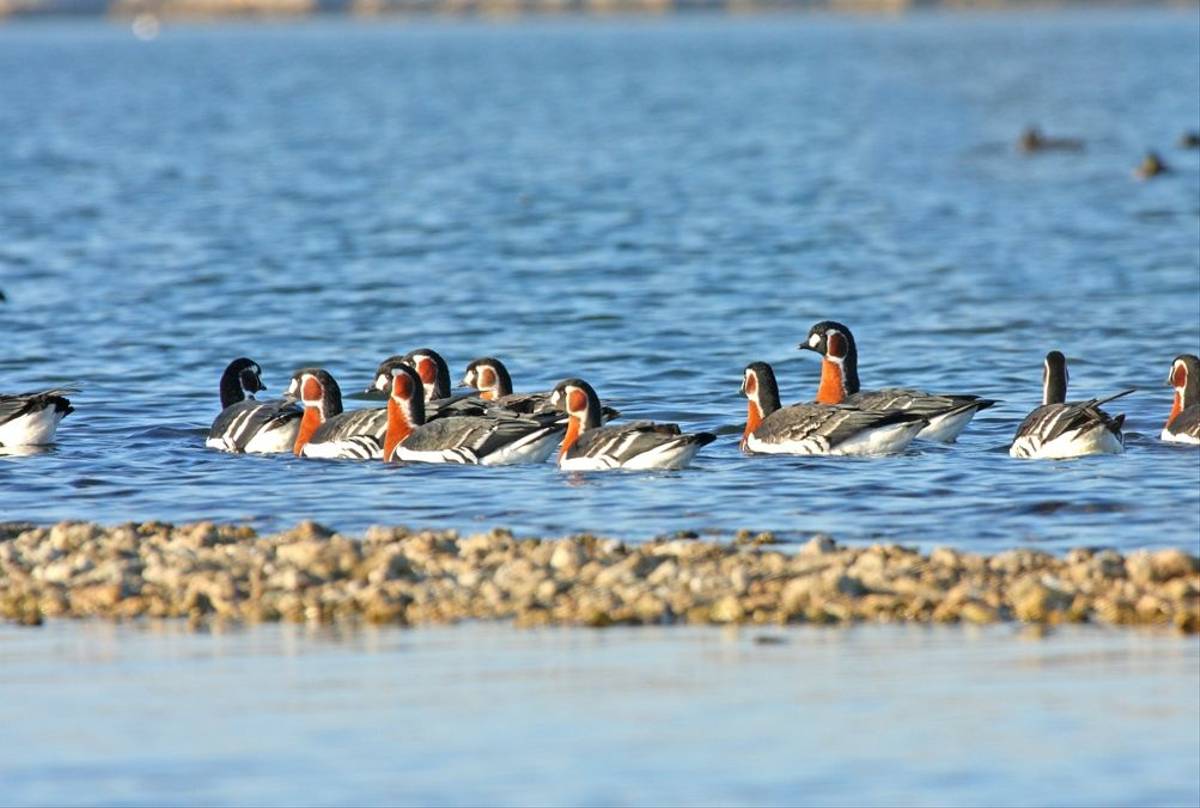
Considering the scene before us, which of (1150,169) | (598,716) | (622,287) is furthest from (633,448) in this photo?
(1150,169)

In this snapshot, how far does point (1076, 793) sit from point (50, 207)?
50.1m

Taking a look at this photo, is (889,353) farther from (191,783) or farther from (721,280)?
(191,783)

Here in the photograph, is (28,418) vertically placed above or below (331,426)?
above

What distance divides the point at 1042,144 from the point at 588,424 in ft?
181

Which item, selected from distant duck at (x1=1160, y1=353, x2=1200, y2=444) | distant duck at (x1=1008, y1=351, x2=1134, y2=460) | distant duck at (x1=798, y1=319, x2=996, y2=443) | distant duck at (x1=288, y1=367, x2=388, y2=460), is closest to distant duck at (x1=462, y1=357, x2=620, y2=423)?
distant duck at (x1=288, y1=367, x2=388, y2=460)

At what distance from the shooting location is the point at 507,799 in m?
11.3

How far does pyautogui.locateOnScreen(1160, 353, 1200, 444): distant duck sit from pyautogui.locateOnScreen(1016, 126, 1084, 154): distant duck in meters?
51.6

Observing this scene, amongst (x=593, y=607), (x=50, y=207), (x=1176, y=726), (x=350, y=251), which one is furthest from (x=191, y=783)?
(x=50, y=207)

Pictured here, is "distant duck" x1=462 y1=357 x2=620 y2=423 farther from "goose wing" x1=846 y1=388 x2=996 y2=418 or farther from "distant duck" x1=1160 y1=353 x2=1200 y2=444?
"distant duck" x1=1160 y1=353 x2=1200 y2=444

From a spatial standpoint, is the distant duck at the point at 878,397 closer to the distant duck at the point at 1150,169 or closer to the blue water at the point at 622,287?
the blue water at the point at 622,287

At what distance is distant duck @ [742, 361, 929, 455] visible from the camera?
73.5ft

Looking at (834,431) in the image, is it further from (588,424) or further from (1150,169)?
(1150,169)

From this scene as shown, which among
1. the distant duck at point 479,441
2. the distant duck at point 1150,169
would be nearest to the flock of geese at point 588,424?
the distant duck at point 479,441

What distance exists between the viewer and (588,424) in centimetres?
2248
